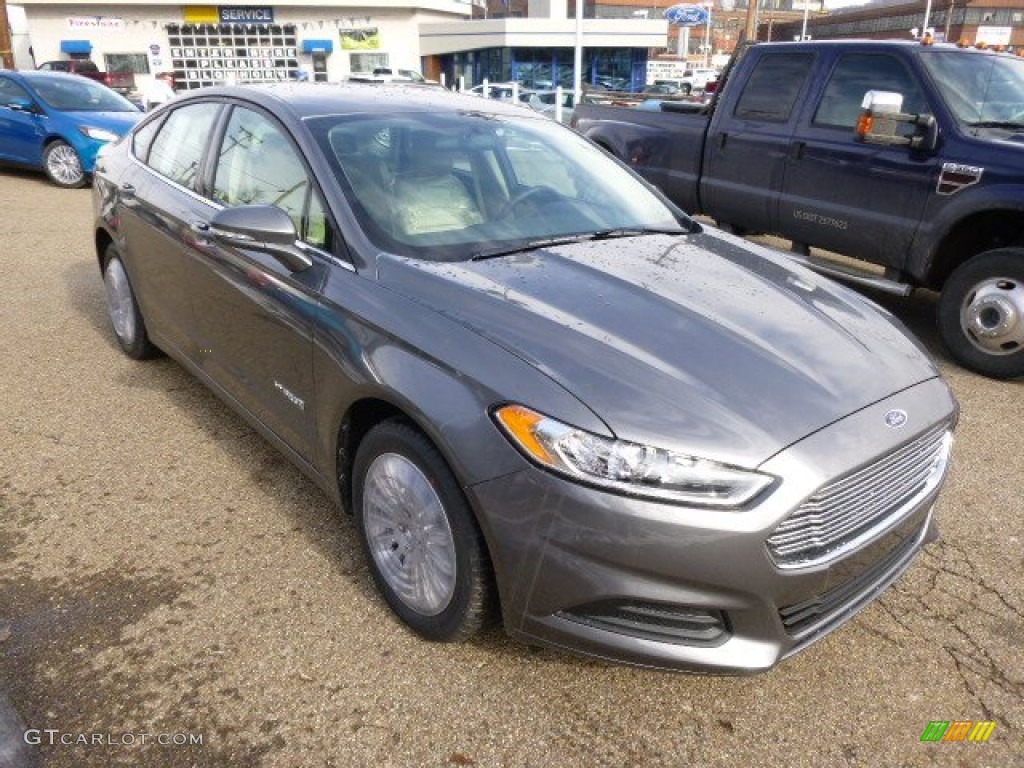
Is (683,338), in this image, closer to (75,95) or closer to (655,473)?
(655,473)

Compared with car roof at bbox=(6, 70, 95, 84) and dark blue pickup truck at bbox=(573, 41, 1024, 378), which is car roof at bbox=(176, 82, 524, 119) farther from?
car roof at bbox=(6, 70, 95, 84)

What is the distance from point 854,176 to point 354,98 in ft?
11.8

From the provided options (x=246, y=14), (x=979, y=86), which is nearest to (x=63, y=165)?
(x=979, y=86)

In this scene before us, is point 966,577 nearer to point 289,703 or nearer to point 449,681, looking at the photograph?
point 449,681

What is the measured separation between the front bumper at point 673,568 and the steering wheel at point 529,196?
1.41 m

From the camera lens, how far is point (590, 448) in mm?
2027

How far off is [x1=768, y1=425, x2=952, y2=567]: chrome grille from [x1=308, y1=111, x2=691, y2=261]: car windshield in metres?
1.41

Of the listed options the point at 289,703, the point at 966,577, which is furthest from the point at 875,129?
the point at 289,703

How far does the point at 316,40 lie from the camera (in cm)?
4462

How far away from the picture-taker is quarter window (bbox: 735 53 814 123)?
5984mm

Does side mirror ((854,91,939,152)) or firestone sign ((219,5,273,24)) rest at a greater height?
firestone sign ((219,5,273,24))

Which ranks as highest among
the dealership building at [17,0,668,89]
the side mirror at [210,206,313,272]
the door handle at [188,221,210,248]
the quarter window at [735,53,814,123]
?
the dealership building at [17,0,668,89]

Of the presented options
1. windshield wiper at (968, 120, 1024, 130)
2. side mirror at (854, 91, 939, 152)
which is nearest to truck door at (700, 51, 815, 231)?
side mirror at (854, 91, 939, 152)

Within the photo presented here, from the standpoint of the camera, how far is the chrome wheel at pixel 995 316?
4695mm
